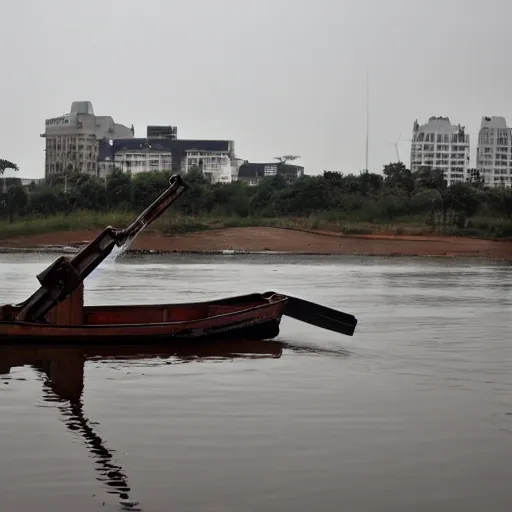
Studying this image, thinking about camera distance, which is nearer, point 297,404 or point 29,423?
point 29,423

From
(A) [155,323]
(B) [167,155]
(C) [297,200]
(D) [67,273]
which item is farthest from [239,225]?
(B) [167,155]

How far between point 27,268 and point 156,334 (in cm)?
2484

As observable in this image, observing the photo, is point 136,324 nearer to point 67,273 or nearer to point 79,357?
point 79,357

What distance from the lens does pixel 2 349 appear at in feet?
55.3

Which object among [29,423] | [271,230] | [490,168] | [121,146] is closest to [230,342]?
[29,423]

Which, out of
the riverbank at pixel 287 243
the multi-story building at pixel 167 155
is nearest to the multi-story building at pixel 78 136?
the multi-story building at pixel 167 155

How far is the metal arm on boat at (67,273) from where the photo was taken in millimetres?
16469

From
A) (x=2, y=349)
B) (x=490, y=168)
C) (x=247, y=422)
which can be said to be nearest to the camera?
(x=247, y=422)

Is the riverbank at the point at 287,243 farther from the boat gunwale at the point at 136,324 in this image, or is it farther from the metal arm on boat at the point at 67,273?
the metal arm on boat at the point at 67,273

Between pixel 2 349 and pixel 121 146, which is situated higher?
pixel 121 146

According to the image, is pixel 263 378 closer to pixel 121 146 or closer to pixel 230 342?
pixel 230 342

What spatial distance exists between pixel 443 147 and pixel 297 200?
115 m

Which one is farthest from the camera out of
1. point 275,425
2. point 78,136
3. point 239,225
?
point 78,136

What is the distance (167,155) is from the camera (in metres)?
146
